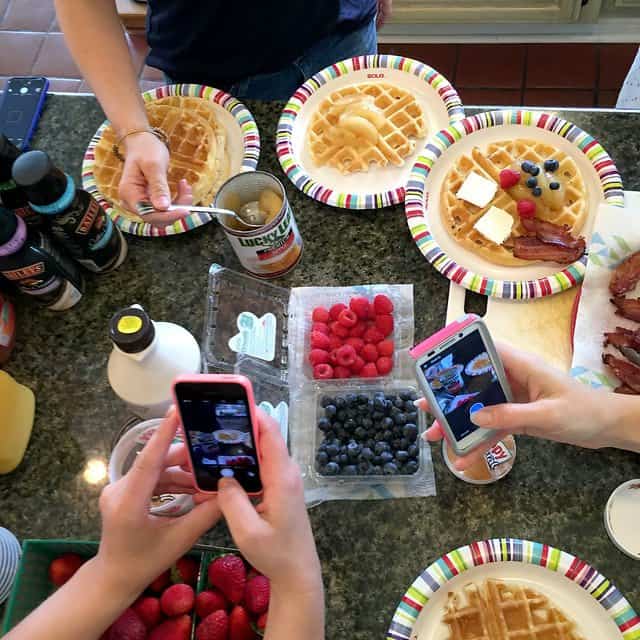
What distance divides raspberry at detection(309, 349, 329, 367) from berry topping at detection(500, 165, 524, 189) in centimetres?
63

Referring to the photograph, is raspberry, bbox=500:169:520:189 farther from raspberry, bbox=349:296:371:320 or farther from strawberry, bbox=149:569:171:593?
strawberry, bbox=149:569:171:593

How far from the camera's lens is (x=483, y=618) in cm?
123

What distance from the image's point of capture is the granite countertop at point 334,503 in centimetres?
130

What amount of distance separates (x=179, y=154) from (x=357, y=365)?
0.77 meters

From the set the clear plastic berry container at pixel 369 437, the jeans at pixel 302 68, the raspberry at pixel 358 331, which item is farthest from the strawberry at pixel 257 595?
the jeans at pixel 302 68

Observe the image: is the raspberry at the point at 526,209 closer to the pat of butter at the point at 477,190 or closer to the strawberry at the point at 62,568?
the pat of butter at the point at 477,190

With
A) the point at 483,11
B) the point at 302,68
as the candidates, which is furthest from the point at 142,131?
the point at 483,11

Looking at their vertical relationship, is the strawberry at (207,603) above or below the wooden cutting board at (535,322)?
below

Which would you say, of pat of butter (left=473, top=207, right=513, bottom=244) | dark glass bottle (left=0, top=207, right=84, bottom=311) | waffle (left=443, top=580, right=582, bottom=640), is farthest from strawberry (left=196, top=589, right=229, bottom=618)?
pat of butter (left=473, top=207, right=513, bottom=244)

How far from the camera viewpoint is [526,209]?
1608mm

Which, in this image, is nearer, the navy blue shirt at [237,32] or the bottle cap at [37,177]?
the bottle cap at [37,177]

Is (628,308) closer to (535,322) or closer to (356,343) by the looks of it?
(535,322)

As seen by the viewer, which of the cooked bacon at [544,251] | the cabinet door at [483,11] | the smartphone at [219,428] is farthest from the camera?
the cabinet door at [483,11]

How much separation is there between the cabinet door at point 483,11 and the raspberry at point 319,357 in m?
2.35
